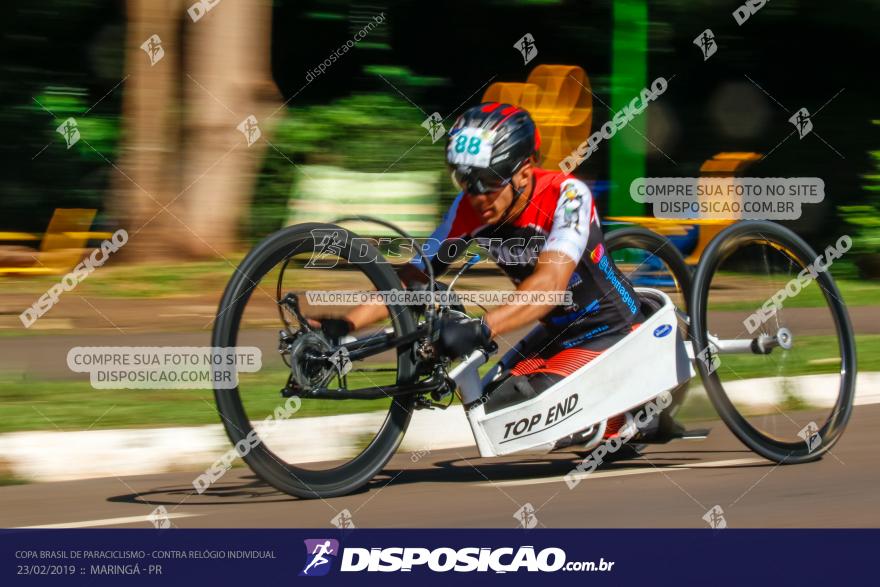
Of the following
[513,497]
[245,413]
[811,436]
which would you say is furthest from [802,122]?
[245,413]

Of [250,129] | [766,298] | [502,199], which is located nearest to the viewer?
[502,199]

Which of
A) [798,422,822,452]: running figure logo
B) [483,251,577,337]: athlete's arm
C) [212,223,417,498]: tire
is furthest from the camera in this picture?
[798,422,822,452]: running figure logo

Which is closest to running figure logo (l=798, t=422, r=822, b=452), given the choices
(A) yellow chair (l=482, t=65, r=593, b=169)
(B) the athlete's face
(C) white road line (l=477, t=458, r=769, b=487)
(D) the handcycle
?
(D) the handcycle

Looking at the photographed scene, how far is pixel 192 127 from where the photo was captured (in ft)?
36.8

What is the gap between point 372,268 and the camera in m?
5.51

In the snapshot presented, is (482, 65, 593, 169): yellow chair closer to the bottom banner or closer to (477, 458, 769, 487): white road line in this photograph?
(477, 458, 769, 487): white road line

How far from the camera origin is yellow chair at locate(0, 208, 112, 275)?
39.0ft

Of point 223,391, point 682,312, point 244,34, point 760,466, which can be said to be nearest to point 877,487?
point 760,466

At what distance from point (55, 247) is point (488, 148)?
805 cm

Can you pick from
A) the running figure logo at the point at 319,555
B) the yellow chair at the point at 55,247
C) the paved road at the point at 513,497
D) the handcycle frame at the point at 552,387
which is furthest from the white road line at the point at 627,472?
the yellow chair at the point at 55,247

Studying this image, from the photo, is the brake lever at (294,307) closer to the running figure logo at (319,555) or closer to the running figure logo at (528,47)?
the running figure logo at (319,555)

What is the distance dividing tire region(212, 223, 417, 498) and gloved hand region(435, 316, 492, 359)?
0.57 ft

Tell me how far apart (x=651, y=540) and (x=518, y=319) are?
108 cm

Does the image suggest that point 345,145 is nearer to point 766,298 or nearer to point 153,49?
point 153,49
